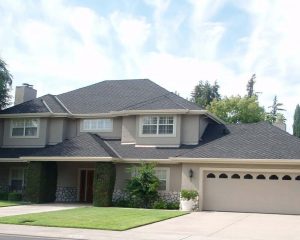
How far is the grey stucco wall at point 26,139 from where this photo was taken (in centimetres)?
3009

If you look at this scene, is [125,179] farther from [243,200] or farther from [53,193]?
[243,200]

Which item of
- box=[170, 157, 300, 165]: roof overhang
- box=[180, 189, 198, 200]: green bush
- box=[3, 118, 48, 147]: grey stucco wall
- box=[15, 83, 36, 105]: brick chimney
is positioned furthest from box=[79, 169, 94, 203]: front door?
box=[15, 83, 36, 105]: brick chimney

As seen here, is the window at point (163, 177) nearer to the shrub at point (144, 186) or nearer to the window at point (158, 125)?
the shrub at point (144, 186)

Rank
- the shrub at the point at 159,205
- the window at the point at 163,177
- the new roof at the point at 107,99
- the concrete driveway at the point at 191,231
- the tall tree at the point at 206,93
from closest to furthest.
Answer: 1. the concrete driveway at the point at 191,231
2. the shrub at the point at 159,205
3. the window at the point at 163,177
4. the new roof at the point at 107,99
5. the tall tree at the point at 206,93

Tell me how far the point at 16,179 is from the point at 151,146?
9.31 m

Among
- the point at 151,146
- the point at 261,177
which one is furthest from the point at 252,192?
the point at 151,146

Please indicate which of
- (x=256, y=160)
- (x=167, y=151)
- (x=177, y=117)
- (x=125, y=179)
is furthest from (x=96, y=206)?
(x=256, y=160)

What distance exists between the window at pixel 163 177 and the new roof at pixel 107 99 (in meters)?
3.92

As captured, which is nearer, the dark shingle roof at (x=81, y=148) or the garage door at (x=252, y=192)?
the garage door at (x=252, y=192)

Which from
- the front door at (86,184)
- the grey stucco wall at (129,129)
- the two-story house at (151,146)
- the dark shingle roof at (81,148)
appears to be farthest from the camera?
the front door at (86,184)

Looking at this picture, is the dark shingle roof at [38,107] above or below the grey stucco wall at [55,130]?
above

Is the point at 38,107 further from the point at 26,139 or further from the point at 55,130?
the point at 26,139

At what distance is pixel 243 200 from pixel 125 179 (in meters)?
6.76

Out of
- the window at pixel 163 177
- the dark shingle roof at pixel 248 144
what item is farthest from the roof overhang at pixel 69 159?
the dark shingle roof at pixel 248 144
